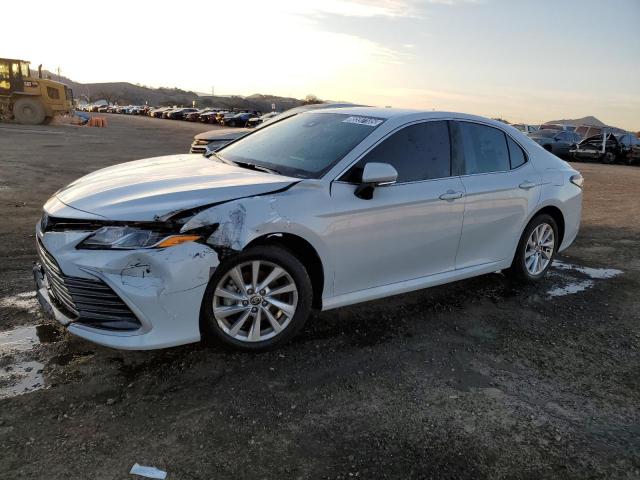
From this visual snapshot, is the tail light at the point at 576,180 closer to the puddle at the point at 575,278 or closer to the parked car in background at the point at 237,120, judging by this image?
the puddle at the point at 575,278

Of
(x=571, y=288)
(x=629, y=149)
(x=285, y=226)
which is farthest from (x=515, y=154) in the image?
(x=629, y=149)

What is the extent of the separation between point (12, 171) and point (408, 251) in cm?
1037

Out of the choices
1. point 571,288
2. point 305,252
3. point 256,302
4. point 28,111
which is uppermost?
point 305,252

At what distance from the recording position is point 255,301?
346 cm

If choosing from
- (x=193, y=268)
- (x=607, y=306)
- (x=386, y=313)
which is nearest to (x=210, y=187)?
(x=193, y=268)

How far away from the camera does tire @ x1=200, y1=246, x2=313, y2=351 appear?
10.9 ft

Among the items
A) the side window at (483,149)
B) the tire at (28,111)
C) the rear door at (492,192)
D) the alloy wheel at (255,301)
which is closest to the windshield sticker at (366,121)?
the rear door at (492,192)

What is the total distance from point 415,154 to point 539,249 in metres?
2.02

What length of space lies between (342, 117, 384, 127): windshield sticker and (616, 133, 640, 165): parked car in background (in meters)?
25.8

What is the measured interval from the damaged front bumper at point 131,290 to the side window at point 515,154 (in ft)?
10.4

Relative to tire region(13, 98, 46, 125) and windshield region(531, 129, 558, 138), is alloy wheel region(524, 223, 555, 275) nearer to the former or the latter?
windshield region(531, 129, 558, 138)

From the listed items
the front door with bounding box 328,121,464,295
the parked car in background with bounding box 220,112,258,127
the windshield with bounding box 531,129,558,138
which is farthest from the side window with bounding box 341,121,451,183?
the parked car in background with bounding box 220,112,258,127

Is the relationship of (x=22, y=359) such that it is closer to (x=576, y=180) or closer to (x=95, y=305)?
(x=95, y=305)

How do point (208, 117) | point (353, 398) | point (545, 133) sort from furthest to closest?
1. point (208, 117)
2. point (545, 133)
3. point (353, 398)
